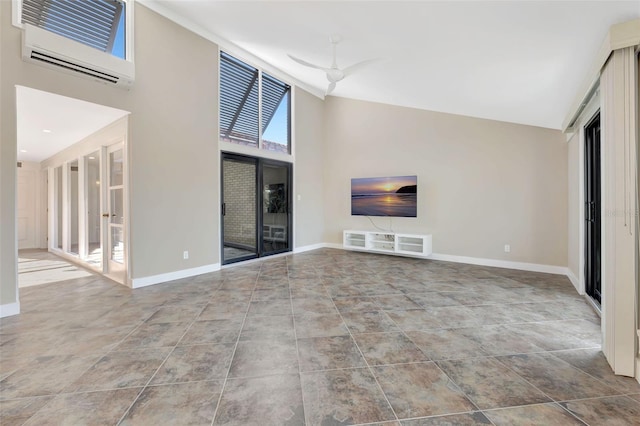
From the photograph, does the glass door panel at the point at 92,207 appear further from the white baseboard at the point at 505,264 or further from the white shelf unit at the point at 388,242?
the white baseboard at the point at 505,264

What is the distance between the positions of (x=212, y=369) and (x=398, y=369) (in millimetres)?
1281

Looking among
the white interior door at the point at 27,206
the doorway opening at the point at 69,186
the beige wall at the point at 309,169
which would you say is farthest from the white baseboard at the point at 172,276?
the white interior door at the point at 27,206

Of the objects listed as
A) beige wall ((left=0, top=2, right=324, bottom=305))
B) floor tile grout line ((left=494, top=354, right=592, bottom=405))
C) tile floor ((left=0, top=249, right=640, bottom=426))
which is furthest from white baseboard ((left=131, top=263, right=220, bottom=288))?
floor tile grout line ((left=494, top=354, right=592, bottom=405))

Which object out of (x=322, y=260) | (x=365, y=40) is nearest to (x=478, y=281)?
(x=322, y=260)

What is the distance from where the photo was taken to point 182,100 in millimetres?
4238

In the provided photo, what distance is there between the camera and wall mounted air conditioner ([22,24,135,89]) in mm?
2779

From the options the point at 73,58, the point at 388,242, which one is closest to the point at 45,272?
the point at 73,58

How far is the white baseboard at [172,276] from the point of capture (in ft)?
12.4

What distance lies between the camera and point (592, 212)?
3252 mm

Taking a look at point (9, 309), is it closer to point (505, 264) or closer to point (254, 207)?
point (254, 207)

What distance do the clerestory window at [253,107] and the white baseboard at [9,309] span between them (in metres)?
3.40

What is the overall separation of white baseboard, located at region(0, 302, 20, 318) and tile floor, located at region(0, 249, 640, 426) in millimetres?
166

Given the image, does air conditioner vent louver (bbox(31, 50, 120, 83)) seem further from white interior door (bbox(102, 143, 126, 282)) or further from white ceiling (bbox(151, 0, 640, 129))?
white ceiling (bbox(151, 0, 640, 129))

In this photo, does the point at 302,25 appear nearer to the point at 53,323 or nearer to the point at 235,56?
the point at 235,56
